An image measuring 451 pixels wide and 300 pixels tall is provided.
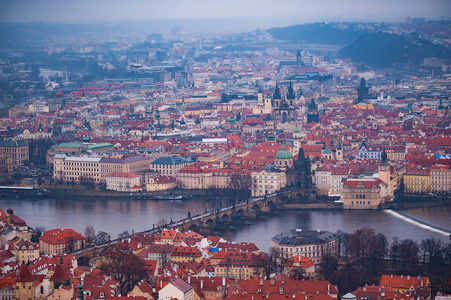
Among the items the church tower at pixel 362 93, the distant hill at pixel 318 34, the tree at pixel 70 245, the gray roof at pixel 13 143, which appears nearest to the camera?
the tree at pixel 70 245

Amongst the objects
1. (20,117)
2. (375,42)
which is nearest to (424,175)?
(20,117)

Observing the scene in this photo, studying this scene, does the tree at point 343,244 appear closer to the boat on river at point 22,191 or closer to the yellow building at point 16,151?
the boat on river at point 22,191

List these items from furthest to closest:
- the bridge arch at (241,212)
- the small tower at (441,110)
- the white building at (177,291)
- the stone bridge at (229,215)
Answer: the small tower at (441,110), the bridge arch at (241,212), the stone bridge at (229,215), the white building at (177,291)

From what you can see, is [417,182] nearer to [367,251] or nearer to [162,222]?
[162,222]

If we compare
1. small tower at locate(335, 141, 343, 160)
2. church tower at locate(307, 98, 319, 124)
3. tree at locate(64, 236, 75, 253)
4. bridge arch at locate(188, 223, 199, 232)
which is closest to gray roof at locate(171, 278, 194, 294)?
tree at locate(64, 236, 75, 253)

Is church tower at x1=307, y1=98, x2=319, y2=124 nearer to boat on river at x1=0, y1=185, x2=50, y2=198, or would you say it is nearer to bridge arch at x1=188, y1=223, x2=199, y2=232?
boat on river at x1=0, y1=185, x2=50, y2=198

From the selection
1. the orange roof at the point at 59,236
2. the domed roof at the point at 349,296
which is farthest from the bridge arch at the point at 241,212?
the domed roof at the point at 349,296
